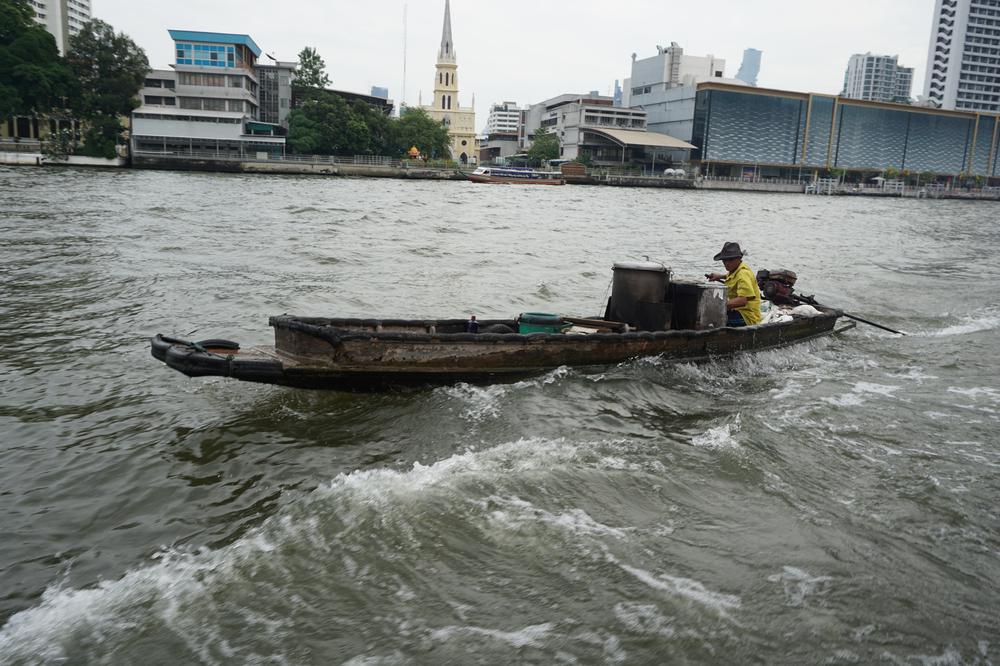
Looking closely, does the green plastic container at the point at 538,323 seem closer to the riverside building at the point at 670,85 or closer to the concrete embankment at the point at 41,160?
the concrete embankment at the point at 41,160

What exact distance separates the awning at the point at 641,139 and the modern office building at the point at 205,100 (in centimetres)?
3832

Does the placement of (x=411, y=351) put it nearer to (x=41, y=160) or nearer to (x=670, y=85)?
(x=41, y=160)

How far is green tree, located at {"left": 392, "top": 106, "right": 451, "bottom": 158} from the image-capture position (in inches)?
2758

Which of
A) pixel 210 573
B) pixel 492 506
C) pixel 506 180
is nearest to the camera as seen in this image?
pixel 210 573

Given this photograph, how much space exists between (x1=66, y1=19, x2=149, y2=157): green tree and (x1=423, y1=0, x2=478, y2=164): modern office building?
61645mm

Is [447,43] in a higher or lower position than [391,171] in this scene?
higher

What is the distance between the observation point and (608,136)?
81375 mm

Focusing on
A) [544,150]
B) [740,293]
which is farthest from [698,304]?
[544,150]

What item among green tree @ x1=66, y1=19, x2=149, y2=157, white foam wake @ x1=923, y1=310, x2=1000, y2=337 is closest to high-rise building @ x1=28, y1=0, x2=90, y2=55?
green tree @ x1=66, y1=19, x2=149, y2=157

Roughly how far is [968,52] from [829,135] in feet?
154

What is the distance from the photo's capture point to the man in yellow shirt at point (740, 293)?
31.8ft

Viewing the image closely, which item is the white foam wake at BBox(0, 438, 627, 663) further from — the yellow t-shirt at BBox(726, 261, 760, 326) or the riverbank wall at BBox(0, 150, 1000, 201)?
the riverbank wall at BBox(0, 150, 1000, 201)

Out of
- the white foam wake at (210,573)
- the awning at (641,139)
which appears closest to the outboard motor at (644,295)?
the white foam wake at (210,573)

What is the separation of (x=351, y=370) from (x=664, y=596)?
13.3 ft
